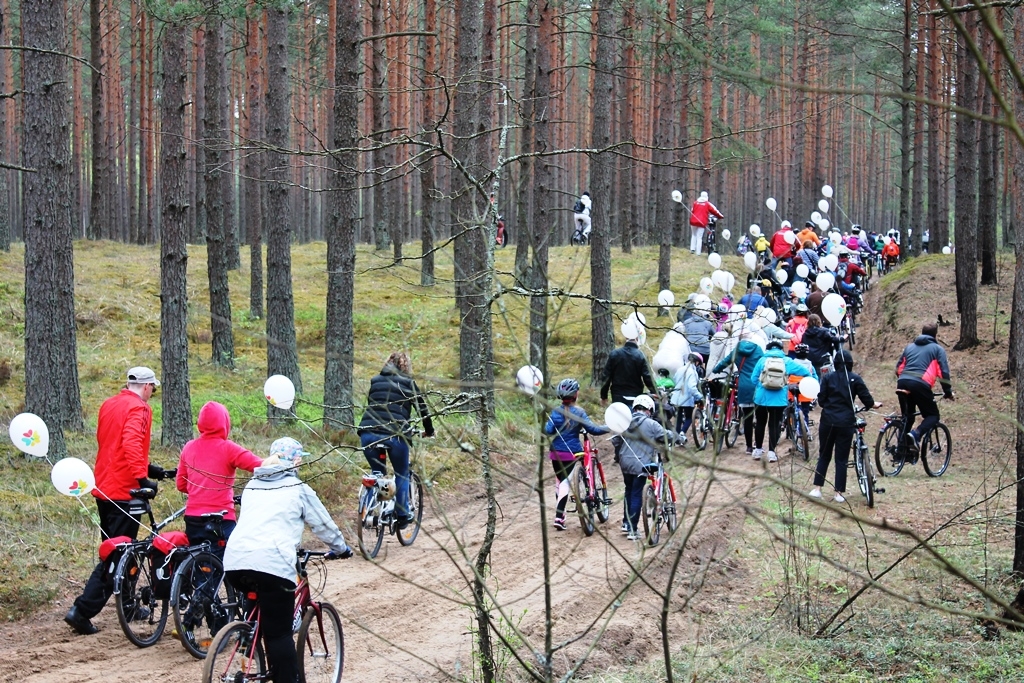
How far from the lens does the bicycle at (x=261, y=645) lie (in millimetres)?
6211

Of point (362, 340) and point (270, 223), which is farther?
point (362, 340)

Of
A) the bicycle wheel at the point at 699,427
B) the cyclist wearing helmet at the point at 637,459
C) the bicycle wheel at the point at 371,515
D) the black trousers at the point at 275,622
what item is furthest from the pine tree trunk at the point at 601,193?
the black trousers at the point at 275,622

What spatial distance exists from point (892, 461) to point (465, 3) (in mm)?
9093

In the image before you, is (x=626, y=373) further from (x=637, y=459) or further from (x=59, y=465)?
(x=59, y=465)

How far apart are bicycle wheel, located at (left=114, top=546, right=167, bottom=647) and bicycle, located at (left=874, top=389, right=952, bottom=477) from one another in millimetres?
9969

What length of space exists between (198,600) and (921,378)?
991 centimetres

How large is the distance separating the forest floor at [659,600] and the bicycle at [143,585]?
0.50 ft

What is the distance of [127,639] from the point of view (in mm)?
7926

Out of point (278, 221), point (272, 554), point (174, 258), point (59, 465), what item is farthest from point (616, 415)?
point (278, 221)

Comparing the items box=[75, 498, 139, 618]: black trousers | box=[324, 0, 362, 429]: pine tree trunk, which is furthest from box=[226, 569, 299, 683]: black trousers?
box=[324, 0, 362, 429]: pine tree trunk

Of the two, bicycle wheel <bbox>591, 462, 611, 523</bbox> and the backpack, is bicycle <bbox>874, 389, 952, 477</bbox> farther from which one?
bicycle wheel <bbox>591, 462, 611, 523</bbox>

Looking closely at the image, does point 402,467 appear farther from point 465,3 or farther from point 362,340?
point 362,340

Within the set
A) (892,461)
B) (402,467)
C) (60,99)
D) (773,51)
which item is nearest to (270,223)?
(60,99)

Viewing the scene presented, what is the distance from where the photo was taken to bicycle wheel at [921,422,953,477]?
13875 millimetres
